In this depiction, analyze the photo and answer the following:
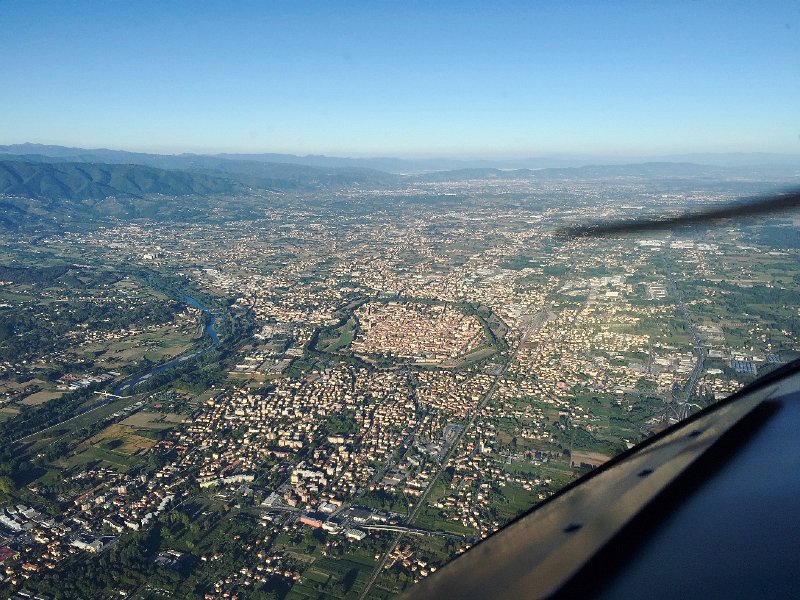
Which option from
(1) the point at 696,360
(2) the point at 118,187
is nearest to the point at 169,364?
(1) the point at 696,360

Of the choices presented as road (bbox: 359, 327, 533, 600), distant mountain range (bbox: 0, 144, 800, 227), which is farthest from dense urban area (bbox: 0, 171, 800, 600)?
distant mountain range (bbox: 0, 144, 800, 227)

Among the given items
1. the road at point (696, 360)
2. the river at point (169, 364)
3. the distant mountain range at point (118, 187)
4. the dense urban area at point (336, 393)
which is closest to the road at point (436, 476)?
the dense urban area at point (336, 393)

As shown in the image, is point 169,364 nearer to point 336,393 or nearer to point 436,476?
point 336,393

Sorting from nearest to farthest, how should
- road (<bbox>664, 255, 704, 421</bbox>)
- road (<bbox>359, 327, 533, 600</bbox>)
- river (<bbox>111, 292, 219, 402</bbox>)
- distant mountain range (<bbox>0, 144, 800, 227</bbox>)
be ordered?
1. road (<bbox>359, 327, 533, 600</bbox>)
2. road (<bbox>664, 255, 704, 421</bbox>)
3. river (<bbox>111, 292, 219, 402</bbox>)
4. distant mountain range (<bbox>0, 144, 800, 227</bbox>)

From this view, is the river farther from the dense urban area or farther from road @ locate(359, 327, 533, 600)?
road @ locate(359, 327, 533, 600)

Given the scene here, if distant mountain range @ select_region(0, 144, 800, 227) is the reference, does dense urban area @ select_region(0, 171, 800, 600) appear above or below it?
below

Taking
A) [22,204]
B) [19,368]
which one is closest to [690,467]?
[19,368]

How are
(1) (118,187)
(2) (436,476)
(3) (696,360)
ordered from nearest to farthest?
(2) (436,476)
(3) (696,360)
(1) (118,187)

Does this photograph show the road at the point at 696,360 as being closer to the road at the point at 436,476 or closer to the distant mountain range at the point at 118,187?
the road at the point at 436,476

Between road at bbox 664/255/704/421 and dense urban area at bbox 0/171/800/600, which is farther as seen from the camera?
road at bbox 664/255/704/421
